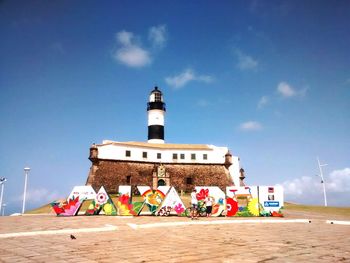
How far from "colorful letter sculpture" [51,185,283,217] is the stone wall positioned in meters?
24.6

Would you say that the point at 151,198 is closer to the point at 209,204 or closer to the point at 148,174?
the point at 209,204

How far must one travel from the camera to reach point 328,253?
7016mm

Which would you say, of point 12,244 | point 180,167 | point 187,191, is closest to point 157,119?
point 180,167

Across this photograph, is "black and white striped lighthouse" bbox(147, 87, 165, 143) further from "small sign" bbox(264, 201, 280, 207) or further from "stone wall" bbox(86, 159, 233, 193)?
"small sign" bbox(264, 201, 280, 207)

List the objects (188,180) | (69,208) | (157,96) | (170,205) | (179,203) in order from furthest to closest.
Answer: (157,96) < (188,180) < (69,208) < (179,203) < (170,205)

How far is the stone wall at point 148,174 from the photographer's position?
48438 millimetres

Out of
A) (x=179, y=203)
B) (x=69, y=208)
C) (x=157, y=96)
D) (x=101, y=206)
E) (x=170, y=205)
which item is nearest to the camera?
(x=170, y=205)

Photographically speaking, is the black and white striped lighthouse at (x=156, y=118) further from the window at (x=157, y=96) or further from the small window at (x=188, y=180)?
the small window at (x=188, y=180)

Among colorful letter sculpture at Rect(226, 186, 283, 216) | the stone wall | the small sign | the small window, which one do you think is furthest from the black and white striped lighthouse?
the small sign

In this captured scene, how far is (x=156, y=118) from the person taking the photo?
62.6m

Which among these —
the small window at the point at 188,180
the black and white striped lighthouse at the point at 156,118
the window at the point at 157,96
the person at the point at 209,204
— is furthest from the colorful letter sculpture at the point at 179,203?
the window at the point at 157,96

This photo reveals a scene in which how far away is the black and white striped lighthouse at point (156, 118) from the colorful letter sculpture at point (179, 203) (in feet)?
126

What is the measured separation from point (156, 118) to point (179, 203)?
41.0 metres

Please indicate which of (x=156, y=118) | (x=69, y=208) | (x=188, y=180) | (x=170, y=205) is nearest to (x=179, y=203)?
(x=170, y=205)
